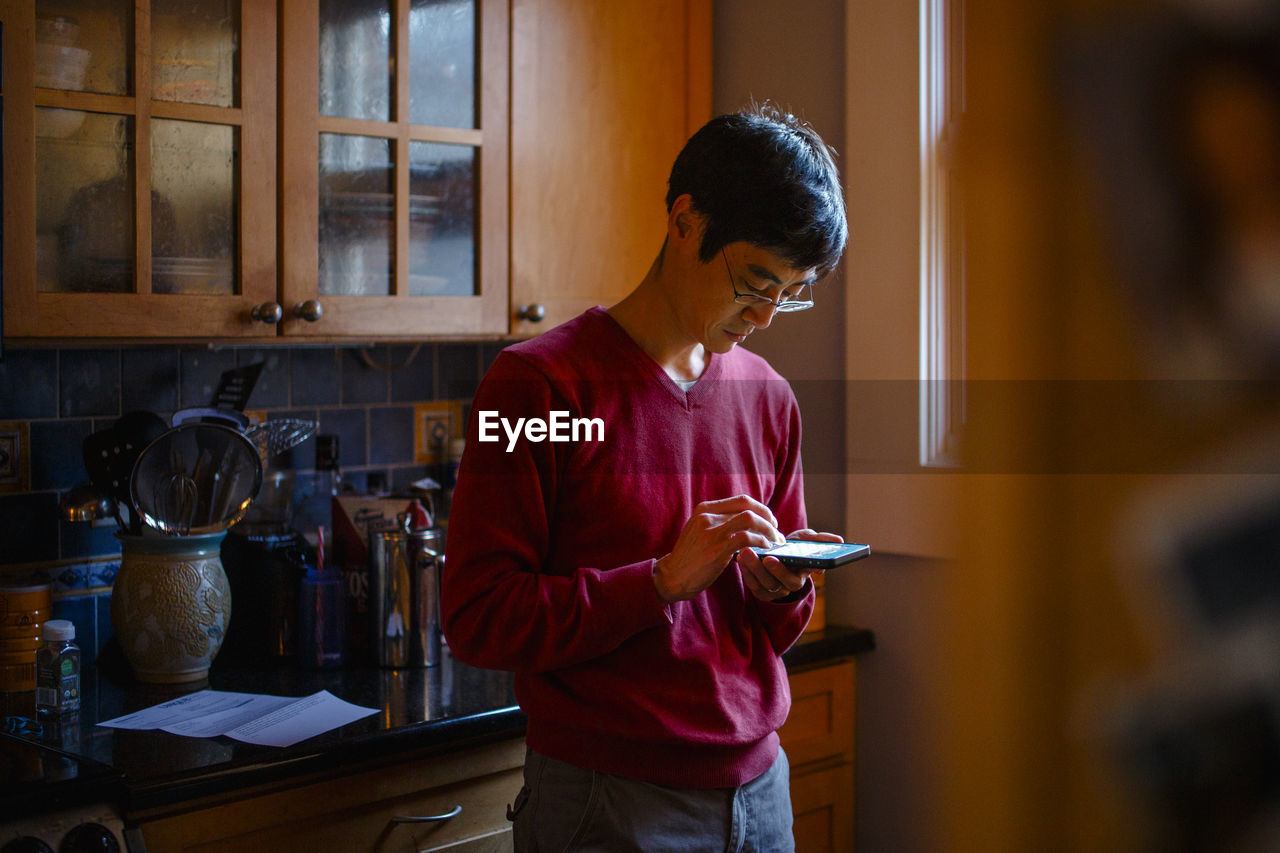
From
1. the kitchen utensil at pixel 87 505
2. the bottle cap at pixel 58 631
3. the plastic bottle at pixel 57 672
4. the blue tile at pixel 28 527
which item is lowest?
the plastic bottle at pixel 57 672

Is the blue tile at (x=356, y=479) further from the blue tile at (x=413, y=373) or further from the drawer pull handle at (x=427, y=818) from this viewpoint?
the drawer pull handle at (x=427, y=818)

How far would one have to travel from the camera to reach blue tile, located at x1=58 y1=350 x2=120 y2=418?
5.65 ft

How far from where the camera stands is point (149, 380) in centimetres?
180

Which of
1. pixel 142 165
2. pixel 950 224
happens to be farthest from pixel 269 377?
pixel 950 224

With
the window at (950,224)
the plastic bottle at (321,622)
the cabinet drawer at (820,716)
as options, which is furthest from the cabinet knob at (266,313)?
the window at (950,224)

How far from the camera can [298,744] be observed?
132 cm

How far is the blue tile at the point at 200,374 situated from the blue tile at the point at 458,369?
1.43 feet

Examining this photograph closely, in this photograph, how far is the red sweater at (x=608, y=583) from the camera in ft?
3.60

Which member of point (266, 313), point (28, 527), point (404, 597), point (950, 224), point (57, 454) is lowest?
point (404, 597)

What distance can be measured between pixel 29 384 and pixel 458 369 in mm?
788

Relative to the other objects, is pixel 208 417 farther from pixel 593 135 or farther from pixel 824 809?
pixel 824 809

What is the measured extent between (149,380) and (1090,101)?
1.86 m

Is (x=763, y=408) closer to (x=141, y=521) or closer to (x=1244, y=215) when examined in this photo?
(x=141, y=521)

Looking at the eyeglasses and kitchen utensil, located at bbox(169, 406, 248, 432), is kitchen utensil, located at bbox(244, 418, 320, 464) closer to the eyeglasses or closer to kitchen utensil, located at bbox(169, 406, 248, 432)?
kitchen utensil, located at bbox(169, 406, 248, 432)
